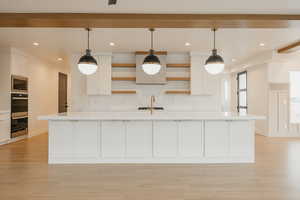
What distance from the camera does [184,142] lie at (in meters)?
4.00

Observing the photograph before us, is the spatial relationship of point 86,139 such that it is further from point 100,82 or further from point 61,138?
point 100,82

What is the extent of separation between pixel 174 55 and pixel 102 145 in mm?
3565

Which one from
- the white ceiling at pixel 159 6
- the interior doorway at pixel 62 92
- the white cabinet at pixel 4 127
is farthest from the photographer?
the interior doorway at pixel 62 92

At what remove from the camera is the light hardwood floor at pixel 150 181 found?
268cm

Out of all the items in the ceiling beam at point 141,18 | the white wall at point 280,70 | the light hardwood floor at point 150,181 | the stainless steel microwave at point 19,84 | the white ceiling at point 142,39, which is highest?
the white ceiling at point 142,39

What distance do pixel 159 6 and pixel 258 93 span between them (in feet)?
18.5

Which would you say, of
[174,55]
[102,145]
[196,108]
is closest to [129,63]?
[174,55]

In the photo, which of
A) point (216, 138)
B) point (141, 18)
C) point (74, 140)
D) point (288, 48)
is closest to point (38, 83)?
point (74, 140)

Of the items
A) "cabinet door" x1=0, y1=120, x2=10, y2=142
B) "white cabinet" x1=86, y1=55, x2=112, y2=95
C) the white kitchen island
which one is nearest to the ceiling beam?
the white kitchen island

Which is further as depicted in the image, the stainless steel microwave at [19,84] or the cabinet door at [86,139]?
the stainless steel microwave at [19,84]

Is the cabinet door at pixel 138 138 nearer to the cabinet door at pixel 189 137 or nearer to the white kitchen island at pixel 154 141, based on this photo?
the white kitchen island at pixel 154 141

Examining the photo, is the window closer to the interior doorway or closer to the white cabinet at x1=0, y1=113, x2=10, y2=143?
the interior doorway

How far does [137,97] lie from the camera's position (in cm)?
633


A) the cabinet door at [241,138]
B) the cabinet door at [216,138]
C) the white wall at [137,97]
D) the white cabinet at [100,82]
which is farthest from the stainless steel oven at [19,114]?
the cabinet door at [241,138]
